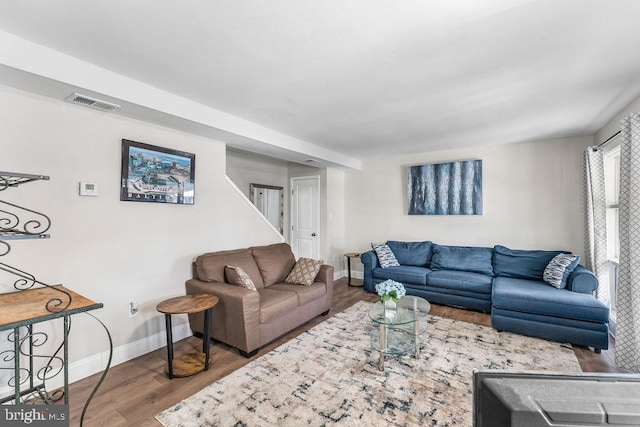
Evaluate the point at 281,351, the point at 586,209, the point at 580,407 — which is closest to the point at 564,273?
the point at 586,209

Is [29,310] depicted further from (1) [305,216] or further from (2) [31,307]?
(1) [305,216]

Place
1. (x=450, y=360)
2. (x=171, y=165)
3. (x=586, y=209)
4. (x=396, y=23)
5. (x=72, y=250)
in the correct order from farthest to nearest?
(x=586, y=209), (x=171, y=165), (x=450, y=360), (x=72, y=250), (x=396, y=23)

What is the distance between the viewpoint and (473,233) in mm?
4516

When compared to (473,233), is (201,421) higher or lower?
lower

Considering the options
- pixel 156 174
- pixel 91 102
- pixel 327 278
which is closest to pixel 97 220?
pixel 156 174

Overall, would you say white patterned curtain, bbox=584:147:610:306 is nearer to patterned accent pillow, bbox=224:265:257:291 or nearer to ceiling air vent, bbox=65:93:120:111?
patterned accent pillow, bbox=224:265:257:291

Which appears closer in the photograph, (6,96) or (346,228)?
(6,96)

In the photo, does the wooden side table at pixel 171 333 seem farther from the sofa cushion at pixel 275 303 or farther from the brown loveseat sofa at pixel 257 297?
the sofa cushion at pixel 275 303

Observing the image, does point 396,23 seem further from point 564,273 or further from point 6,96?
point 564,273

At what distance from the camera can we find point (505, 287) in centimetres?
327

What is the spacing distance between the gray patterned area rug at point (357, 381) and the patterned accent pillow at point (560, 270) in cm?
78

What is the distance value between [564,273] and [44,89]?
5132mm

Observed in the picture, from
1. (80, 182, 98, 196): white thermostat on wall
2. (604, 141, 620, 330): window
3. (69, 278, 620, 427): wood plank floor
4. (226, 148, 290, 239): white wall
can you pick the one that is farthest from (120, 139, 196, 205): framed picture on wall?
(604, 141, 620, 330): window

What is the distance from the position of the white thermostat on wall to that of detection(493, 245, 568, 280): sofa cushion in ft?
15.4
